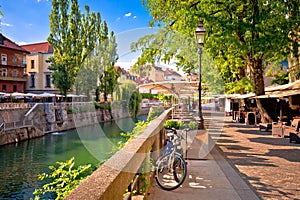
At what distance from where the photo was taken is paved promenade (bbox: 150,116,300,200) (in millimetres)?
4562

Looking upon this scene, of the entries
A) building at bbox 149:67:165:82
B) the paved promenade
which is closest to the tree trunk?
building at bbox 149:67:165:82

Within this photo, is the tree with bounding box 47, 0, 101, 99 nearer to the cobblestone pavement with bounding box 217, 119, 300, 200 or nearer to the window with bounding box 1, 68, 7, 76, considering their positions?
the window with bounding box 1, 68, 7, 76

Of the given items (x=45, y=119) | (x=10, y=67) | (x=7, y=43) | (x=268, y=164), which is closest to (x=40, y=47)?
(x=7, y=43)

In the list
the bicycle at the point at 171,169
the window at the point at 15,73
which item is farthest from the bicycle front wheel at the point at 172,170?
Answer: the window at the point at 15,73

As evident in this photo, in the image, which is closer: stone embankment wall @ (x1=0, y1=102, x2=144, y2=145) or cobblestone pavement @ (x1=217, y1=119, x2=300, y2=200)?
cobblestone pavement @ (x1=217, y1=119, x2=300, y2=200)

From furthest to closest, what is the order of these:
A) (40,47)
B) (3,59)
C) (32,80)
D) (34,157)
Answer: (40,47), (32,80), (3,59), (34,157)

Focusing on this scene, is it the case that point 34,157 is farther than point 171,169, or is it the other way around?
point 34,157

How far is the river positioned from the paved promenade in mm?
3053

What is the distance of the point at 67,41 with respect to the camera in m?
34.7

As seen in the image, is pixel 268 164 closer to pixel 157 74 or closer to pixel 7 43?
pixel 157 74

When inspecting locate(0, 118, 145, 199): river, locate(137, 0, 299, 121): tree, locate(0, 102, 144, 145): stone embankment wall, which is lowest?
locate(0, 118, 145, 199): river

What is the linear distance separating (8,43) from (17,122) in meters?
22.8

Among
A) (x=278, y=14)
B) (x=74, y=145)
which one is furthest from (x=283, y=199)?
(x=74, y=145)

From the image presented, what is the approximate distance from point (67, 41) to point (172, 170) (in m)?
32.7
